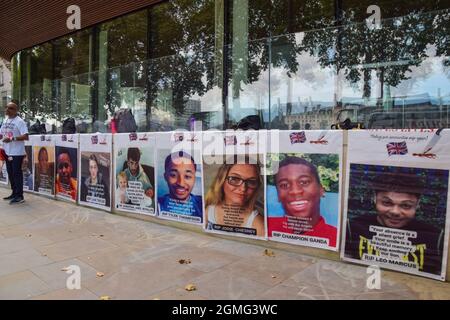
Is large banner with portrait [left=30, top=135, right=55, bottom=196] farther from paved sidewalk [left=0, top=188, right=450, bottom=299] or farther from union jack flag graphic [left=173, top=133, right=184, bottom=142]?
union jack flag graphic [left=173, top=133, right=184, bottom=142]

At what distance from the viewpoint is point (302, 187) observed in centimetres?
461

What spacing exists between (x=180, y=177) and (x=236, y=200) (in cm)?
106

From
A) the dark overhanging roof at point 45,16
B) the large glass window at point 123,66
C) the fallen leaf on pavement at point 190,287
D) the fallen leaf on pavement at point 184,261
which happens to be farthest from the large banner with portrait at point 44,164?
the fallen leaf on pavement at point 190,287

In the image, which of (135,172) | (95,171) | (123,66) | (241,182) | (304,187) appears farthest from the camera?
(123,66)

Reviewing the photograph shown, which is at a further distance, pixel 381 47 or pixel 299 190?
pixel 381 47

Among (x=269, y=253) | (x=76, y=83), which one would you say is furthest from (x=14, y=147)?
(x=269, y=253)

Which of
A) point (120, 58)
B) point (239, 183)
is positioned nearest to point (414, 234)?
point (239, 183)

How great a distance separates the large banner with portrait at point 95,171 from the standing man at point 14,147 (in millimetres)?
1302

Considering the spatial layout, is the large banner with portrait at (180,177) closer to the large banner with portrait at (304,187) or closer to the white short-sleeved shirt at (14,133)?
the large banner with portrait at (304,187)

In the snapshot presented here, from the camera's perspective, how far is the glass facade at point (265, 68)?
250 inches

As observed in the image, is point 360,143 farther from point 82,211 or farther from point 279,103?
point 82,211

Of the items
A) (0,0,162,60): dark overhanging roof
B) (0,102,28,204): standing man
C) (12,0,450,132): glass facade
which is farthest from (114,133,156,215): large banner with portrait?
(0,0,162,60): dark overhanging roof

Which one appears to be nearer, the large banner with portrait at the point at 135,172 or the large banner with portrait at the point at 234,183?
→ the large banner with portrait at the point at 234,183

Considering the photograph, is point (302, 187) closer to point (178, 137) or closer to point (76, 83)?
point (178, 137)
